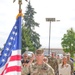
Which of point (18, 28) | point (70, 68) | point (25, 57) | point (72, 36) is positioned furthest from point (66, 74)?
point (72, 36)

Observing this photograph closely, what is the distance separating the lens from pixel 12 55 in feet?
21.9

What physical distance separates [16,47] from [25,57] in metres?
8.11

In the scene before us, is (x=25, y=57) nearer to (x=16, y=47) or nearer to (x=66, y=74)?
(x=66, y=74)

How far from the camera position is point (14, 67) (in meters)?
6.59

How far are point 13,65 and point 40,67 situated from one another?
5.04 ft

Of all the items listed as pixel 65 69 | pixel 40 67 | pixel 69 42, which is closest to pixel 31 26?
pixel 69 42

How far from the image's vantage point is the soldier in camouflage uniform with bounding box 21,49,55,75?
26.0 feet

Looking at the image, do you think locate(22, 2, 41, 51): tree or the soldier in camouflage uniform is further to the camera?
locate(22, 2, 41, 51): tree

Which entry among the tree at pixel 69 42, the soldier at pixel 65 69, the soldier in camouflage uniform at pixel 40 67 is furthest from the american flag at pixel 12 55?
the tree at pixel 69 42

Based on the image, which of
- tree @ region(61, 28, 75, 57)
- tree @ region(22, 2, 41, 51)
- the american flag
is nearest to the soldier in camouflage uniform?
the american flag

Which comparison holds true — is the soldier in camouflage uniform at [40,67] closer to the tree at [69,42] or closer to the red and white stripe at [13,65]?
the red and white stripe at [13,65]

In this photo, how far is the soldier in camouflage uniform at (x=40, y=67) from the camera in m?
7.91

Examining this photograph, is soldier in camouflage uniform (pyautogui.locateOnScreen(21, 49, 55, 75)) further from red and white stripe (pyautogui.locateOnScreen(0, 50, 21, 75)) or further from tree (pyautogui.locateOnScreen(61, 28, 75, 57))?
tree (pyautogui.locateOnScreen(61, 28, 75, 57))

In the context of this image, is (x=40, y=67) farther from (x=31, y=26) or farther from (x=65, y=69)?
(x=31, y=26)
